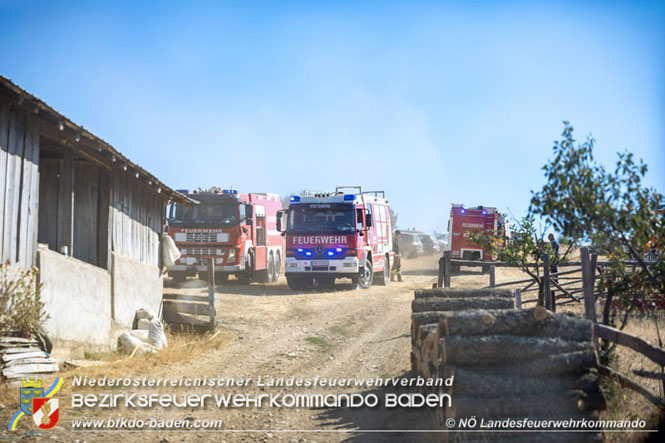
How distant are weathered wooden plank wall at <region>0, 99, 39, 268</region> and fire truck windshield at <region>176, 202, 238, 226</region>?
11.1m

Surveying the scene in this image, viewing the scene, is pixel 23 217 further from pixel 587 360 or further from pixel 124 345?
pixel 587 360

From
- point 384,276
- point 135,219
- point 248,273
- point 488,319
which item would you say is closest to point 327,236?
point 248,273

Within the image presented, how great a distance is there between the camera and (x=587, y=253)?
7.26 meters

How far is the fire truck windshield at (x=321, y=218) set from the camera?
1866cm

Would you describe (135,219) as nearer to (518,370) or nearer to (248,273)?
(518,370)

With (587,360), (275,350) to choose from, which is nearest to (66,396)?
(275,350)

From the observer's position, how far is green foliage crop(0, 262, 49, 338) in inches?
275

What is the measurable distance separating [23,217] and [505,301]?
6629mm

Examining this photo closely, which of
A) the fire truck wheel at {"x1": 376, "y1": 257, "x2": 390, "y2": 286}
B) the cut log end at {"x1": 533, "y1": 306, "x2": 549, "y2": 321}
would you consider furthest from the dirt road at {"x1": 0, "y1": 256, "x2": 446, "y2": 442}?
the fire truck wheel at {"x1": 376, "y1": 257, "x2": 390, "y2": 286}

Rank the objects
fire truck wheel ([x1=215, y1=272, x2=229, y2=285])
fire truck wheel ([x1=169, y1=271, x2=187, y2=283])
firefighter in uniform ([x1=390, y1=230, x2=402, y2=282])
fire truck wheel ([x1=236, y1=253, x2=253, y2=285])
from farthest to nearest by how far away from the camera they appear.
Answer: firefighter in uniform ([x1=390, y1=230, x2=402, y2=282]) < fire truck wheel ([x1=215, y1=272, x2=229, y2=285]) < fire truck wheel ([x1=236, y1=253, x2=253, y2=285]) < fire truck wheel ([x1=169, y1=271, x2=187, y2=283])

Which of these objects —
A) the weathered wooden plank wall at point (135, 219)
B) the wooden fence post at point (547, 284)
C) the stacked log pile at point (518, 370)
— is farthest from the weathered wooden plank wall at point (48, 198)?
the wooden fence post at point (547, 284)

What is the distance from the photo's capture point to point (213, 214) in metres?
19.6

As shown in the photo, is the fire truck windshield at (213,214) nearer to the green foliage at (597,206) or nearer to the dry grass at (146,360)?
the dry grass at (146,360)

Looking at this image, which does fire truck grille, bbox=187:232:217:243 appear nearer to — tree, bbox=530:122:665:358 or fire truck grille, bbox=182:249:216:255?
fire truck grille, bbox=182:249:216:255
